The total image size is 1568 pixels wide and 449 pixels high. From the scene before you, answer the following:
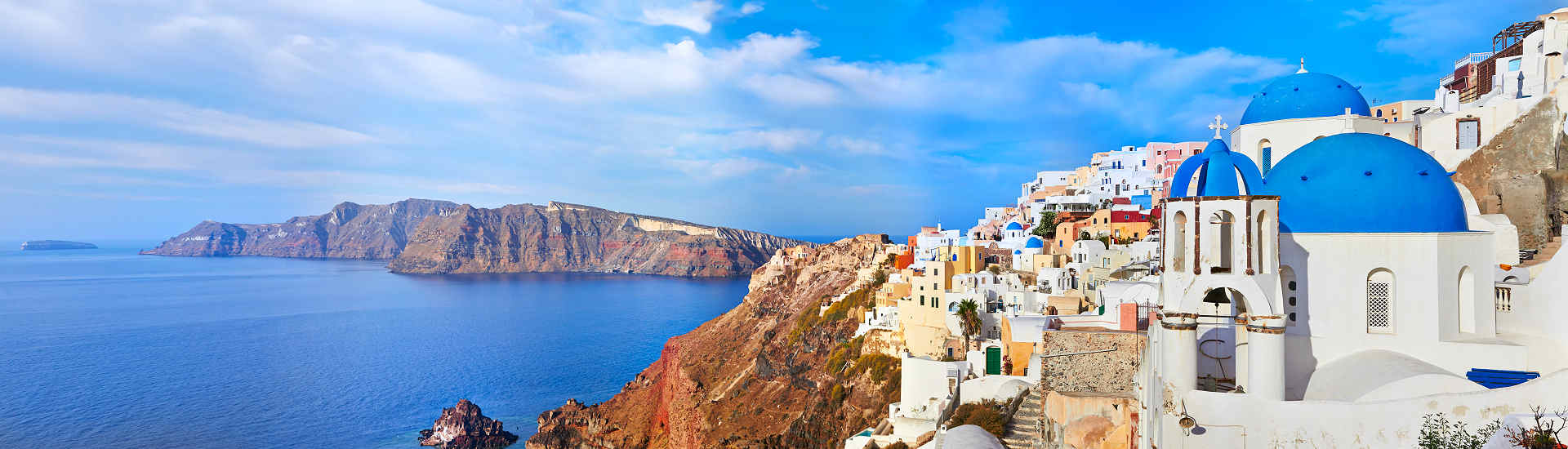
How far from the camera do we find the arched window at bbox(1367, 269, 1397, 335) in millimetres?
13477

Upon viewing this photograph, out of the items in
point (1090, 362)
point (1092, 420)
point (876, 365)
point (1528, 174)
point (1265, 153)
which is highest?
point (1265, 153)

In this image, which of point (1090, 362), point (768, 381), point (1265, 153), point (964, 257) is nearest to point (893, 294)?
point (964, 257)

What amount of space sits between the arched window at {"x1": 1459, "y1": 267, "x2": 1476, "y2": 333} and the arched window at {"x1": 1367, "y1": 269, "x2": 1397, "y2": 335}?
1150 millimetres

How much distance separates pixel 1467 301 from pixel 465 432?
46545 mm

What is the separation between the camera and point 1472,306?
520 inches

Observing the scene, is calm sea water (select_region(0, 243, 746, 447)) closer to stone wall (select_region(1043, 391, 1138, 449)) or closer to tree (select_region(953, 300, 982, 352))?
tree (select_region(953, 300, 982, 352))

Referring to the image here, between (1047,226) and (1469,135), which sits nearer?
(1469,135)

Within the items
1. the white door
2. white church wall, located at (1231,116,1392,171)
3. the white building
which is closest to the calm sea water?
white church wall, located at (1231,116,1392,171)

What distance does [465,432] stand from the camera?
45969 mm

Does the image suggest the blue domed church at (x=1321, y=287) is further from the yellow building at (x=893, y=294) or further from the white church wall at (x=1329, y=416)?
the yellow building at (x=893, y=294)

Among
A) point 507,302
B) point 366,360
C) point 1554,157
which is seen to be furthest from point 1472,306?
point 507,302

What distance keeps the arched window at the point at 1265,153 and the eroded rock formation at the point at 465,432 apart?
4282 centimetres

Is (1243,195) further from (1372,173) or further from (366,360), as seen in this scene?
(366,360)

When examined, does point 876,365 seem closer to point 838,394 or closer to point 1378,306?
point 838,394
